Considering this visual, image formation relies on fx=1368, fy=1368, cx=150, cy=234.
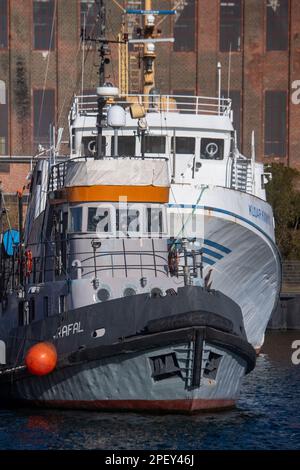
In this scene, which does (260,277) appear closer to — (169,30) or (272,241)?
(272,241)

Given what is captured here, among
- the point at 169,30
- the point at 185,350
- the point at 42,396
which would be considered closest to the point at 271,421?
the point at 185,350

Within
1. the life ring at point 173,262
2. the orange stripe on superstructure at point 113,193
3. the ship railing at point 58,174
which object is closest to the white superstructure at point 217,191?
the ship railing at point 58,174

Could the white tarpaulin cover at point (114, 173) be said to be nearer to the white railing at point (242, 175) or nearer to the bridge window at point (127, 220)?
the bridge window at point (127, 220)

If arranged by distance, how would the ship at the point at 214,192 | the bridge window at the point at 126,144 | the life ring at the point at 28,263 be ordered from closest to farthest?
the life ring at the point at 28,263 < the ship at the point at 214,192 < the bridge window at the point at 126,144

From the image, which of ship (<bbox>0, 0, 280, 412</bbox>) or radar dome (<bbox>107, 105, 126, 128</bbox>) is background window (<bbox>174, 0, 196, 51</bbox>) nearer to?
ship (<bbox>0, 0, 280, 412</bbox>)

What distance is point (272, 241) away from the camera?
3934 centimetres

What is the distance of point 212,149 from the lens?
4072 centimetres

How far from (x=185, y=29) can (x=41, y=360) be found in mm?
47508

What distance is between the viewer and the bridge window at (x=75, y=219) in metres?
28.8

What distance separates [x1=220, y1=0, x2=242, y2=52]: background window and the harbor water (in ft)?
143

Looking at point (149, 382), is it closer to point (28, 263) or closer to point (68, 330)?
point (68, 330)

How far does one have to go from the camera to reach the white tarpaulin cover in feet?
94.0

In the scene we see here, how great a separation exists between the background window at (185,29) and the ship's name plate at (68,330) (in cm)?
4566

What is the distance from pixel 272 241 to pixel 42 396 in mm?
13222
